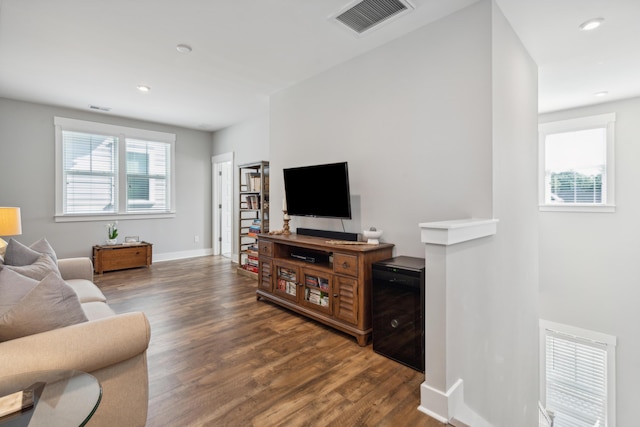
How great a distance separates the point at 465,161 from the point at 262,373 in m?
2.15

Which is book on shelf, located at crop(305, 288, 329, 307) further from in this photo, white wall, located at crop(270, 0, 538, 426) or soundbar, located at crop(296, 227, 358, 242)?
white wall, located at crop(270, 0, 538, 426)

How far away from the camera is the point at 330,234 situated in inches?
129

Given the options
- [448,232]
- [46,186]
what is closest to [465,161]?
[448,232]

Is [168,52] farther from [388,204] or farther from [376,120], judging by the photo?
[388,204]

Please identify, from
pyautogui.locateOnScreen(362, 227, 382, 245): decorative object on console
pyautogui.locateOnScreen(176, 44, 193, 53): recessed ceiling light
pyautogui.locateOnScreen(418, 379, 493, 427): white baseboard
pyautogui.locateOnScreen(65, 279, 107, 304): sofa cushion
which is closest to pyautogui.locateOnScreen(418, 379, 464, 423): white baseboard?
pyautogui.locateOnScreen(418, 379, 493, 427): white baseboard

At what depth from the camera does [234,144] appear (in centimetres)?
603

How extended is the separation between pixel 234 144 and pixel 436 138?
4370 mm

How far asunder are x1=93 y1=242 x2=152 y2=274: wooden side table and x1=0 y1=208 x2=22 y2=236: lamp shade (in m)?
2.00

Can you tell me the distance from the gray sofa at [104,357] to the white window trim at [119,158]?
15.5 feet

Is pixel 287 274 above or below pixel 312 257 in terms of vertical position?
below

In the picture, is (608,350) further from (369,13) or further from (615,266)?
(369,13)

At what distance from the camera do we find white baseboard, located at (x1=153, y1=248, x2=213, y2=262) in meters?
6.00

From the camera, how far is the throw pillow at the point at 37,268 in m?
1.79

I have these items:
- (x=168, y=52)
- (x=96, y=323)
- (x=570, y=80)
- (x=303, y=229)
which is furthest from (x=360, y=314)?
(x=570, y=80)
